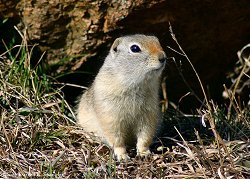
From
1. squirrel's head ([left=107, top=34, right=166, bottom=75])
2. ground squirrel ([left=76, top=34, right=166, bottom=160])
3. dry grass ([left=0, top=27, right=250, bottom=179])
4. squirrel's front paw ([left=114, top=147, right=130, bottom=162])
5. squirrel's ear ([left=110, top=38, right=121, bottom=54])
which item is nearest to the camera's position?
dry grass ([left=0, top=27, right=250, bottom=179])

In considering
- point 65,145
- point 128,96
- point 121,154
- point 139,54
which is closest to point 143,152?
point 121,154

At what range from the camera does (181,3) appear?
23.6 ft

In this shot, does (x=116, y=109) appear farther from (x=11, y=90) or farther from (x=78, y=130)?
(x=11, y=90)

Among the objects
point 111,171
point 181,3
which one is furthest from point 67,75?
point 111,171

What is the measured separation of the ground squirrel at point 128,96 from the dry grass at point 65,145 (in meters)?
0.21

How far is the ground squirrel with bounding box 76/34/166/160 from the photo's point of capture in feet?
20.4

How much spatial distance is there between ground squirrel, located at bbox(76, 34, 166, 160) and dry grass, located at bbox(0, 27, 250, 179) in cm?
21

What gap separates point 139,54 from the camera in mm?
6227

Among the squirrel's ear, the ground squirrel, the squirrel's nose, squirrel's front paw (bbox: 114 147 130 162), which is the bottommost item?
squirrel's front paw (bbox: 114 147 130 162)

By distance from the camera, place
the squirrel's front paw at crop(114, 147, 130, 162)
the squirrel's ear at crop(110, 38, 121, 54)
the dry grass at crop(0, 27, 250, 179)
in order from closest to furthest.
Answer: the dry grass at crop(0, 27, 250, 179) < the squirrel's front paw at crop(114, 147, 130, 162) < the squirrel's ear at crop(110, 38, 121, 54)

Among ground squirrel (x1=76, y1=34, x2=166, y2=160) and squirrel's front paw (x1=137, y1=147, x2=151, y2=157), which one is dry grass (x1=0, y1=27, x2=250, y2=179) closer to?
squirrel's front paw (x1=137, y1=147, x2=151, y2=157)

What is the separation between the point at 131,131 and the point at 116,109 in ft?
1.16

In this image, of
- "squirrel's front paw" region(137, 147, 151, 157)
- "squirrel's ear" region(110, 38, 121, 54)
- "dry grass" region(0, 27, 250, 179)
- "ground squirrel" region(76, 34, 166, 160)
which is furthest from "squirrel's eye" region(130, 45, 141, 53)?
"squirrel's front paw" region(137, 147, 151, 157)

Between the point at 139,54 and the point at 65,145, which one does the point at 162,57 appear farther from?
the point at 65,145
